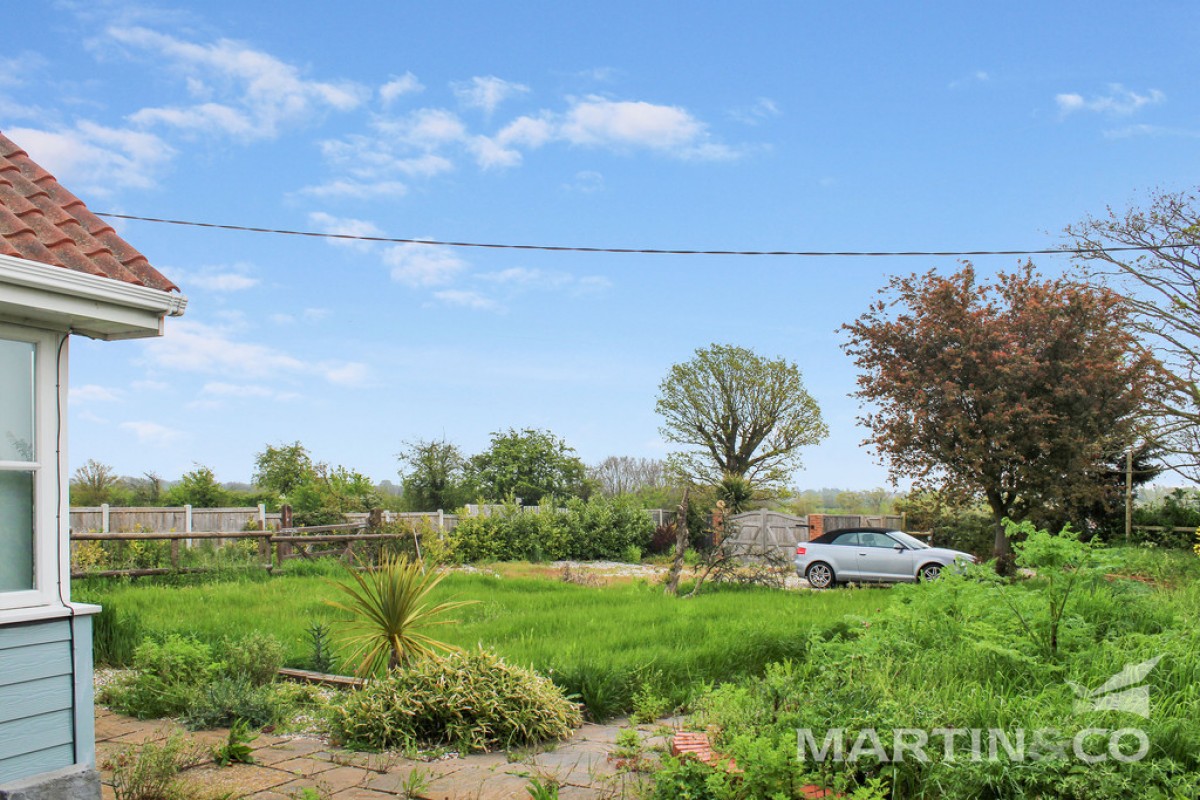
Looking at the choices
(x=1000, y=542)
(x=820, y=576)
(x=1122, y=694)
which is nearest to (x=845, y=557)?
(x=820, y=576)

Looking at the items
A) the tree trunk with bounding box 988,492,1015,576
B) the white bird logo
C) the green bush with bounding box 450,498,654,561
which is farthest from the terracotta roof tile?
the green bush with bounding box 450,498,654,561

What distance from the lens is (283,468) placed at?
38.9 m

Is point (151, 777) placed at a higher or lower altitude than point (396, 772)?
higher

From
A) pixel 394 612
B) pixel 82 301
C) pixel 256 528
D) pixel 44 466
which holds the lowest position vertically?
pixel 256 528

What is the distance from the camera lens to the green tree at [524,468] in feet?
132

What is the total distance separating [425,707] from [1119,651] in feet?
15.3

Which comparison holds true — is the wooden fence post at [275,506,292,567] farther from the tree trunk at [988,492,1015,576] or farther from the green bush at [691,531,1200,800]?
the tree trunk at [988,492,1015,576]

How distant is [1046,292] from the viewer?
66.6 ft

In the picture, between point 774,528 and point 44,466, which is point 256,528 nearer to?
point 774,528

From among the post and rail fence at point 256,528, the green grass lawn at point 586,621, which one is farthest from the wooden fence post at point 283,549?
the green grass lawn at point 586,621

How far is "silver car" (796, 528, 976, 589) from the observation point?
707 inches

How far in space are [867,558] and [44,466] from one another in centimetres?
1610

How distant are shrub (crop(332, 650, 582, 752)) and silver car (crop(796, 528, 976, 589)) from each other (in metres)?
13.1

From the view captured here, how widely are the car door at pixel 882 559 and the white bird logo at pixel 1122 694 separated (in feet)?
40.8
